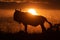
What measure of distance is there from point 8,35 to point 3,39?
1.89 ft

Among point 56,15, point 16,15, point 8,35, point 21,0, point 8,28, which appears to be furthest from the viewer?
point 21,0

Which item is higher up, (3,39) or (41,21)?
(41,21)

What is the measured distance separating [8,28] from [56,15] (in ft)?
14.2

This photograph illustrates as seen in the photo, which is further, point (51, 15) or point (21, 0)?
point (21, 0)

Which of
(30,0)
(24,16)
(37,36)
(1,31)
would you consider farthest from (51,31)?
(30,0)

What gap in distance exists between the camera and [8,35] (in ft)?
43.1

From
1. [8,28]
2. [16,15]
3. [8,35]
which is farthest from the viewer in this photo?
[8,28]

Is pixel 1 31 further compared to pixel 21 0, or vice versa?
pixel 21 0

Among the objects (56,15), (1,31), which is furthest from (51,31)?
(56,15)

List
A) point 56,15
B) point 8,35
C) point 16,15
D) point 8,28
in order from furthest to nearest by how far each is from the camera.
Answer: point 56,15
point 8,28
point 8,35
point 16,15

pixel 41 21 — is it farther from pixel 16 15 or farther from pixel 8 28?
pixel 8 28

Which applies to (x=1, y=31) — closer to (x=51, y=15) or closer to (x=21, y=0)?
(x=51, y=15)

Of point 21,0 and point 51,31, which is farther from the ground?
point 21,0

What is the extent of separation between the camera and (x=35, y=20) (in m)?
12.3
